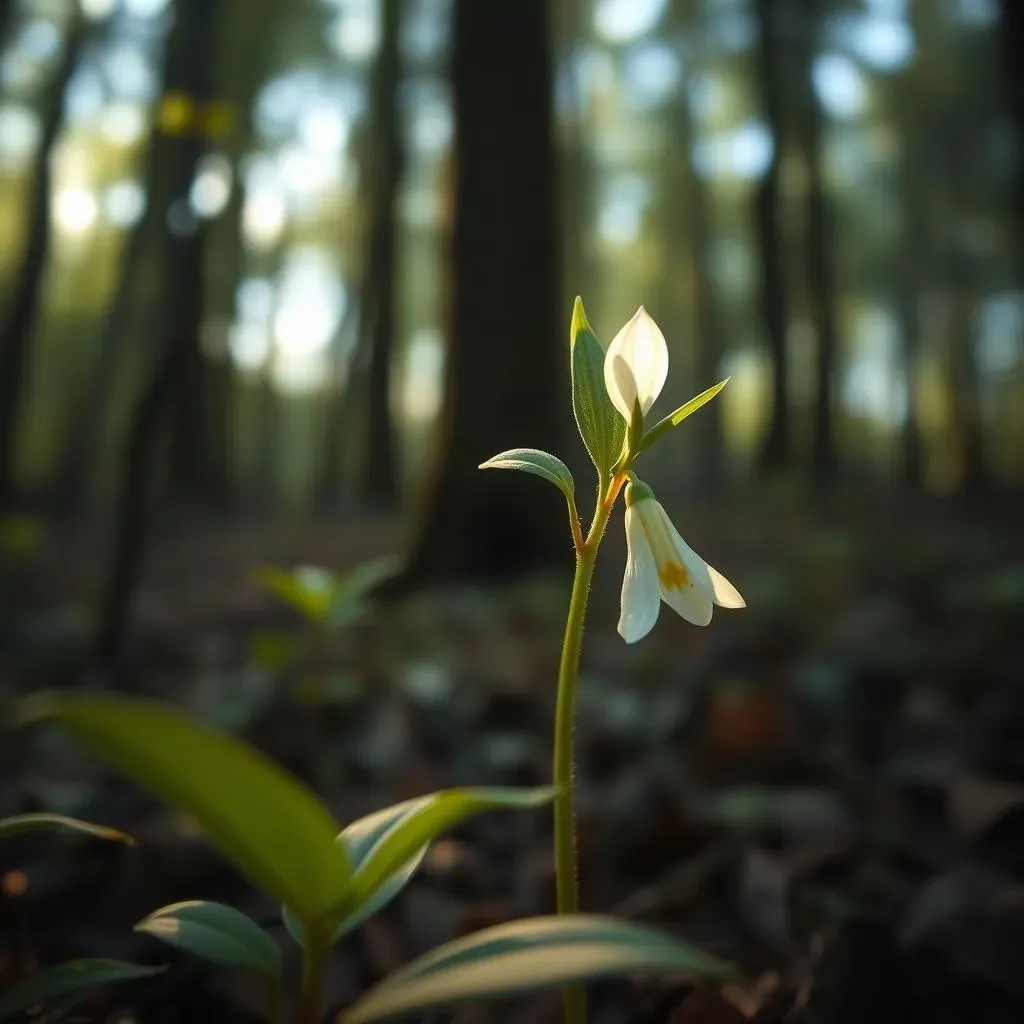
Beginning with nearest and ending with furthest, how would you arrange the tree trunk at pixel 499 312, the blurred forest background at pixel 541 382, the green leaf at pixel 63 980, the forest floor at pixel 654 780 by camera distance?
the green leaf at pixel 63 980 < the forest floor at pixel 654 780 < the blurred forest background at pixel 541 382 < the tree trunk at pixel 499 312

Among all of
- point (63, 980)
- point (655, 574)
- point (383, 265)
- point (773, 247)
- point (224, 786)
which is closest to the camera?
point (224, 786)

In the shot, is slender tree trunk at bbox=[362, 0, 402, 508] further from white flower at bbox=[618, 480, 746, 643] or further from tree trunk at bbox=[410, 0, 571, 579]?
white flower at bbox=[618, 480, 746, 643]

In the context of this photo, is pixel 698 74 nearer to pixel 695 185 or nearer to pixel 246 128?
pixel 695 185

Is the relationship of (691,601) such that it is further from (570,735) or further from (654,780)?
(654,780)

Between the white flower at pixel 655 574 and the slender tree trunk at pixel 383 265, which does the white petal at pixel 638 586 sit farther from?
the slender tree trunk at pixel 383 265

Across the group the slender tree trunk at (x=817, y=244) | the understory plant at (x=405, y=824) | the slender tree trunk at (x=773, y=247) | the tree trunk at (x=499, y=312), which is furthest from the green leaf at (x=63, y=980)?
the slender tree trunk at (x=817, y=244)

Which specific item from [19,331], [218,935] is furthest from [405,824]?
[19,331]

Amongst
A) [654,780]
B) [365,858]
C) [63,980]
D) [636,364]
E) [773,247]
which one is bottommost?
[654,780]

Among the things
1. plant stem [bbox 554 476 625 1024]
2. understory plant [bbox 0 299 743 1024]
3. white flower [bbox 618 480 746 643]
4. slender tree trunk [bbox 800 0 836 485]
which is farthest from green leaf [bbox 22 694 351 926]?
slender tree trunk [bbox 800 0 836 485]
